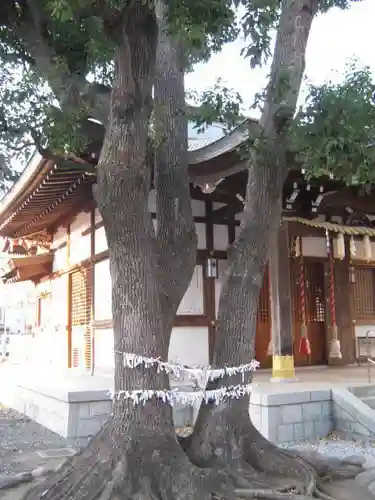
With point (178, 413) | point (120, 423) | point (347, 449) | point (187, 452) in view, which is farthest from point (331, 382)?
point (120, 423)

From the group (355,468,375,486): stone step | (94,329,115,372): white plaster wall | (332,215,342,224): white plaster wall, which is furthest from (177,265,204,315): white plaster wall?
(355,468,375,486): stone step

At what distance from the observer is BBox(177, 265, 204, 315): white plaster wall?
8.76m

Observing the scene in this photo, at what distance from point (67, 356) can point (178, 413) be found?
5.47 metres

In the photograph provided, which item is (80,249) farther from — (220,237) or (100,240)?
(220,237)

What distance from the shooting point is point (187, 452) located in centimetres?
452

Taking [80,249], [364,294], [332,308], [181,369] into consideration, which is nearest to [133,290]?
[181,369]

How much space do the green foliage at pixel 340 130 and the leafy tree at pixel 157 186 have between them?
Result: 3 centimetres

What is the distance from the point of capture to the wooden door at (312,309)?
978cm

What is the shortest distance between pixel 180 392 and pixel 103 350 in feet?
16.9

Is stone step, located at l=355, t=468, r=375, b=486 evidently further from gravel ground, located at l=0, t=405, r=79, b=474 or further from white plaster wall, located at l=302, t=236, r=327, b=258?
white plaster wall, located at l=302, t=236, r=327, b=258

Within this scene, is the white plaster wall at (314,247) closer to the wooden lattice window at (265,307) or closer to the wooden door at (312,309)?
the wooden door at (312,309)

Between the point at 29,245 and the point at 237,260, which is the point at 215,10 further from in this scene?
the point at 29,245

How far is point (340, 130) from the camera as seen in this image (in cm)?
413

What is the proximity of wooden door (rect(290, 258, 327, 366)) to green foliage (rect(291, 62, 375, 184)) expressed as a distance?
18.2ft
